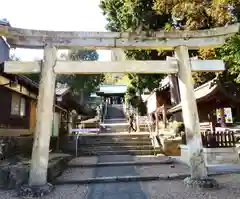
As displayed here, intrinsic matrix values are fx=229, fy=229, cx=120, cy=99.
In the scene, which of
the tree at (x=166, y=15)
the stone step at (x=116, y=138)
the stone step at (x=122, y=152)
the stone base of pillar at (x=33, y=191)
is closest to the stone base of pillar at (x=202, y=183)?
the stone base of pillar at (x=33, y=191)

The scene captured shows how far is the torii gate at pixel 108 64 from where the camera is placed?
6.04 metres

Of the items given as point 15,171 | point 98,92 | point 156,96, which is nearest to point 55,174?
point 15,171

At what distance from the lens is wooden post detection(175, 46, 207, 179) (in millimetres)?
6176

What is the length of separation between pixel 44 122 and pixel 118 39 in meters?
3.14

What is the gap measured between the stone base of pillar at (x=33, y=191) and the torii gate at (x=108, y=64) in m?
0.15

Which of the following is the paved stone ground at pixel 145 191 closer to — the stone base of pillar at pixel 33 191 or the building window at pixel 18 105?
the stone base of pillar at pixel 33 191

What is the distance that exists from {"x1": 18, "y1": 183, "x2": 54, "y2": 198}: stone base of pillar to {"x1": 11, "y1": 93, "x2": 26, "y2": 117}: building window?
5305 mm

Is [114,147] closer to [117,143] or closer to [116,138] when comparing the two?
[117,143]

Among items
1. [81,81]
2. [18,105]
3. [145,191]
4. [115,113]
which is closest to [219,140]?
[145,191]

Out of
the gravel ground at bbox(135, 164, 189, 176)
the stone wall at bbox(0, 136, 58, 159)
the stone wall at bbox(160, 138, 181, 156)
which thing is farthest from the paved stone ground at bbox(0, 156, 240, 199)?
the stone wall at bbox(160, 138, 181, 156)

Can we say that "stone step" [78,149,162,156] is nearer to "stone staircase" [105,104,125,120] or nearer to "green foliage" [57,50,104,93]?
"stone staircase" [105,104,125,120]

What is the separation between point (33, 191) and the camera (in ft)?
18.1

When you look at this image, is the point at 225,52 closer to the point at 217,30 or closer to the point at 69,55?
the point at 217,30

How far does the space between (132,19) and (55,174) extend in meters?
10.5
